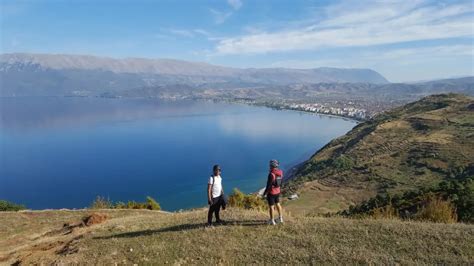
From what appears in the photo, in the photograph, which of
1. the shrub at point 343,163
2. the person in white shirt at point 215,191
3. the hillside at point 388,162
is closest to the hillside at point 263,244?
the person in white shirt at point 215,191

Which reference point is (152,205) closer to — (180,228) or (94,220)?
(94,220)

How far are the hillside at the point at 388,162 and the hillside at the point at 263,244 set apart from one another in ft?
158

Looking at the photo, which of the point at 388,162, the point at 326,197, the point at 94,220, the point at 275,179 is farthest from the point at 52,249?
the point at 388,162

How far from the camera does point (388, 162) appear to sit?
91.8 metres

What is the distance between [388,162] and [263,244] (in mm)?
85630

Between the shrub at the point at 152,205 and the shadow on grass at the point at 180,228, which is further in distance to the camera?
the shrub at the point at 152,205

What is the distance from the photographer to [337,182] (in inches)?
3391

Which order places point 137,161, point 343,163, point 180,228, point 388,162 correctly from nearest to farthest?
1. point 180,228
2. point 388,162
3. point 343,163
4. point 137,161

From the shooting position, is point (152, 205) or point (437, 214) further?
point (152, 205)

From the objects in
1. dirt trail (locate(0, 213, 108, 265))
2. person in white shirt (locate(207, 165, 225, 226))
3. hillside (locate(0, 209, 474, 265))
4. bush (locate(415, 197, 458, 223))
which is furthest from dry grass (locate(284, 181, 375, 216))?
person in white shirt (locate(207, 165, 225, 226))

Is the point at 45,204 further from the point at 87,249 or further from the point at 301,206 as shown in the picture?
the point at 87,249

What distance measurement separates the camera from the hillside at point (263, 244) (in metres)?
11.4

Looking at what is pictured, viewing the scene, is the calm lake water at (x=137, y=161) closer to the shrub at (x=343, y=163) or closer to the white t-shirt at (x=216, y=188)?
the shrub at (x=343, y=163)

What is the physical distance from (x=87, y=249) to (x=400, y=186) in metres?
70.5
